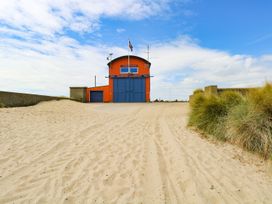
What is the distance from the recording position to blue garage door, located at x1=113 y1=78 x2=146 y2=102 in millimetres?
24703

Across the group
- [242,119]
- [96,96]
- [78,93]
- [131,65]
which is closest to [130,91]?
[131,65]

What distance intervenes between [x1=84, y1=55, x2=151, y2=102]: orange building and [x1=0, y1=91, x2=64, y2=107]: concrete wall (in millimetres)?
10869

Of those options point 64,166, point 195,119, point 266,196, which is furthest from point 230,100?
point 64,166

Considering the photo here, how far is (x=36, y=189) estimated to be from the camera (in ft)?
8.89

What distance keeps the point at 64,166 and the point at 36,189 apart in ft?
2.60

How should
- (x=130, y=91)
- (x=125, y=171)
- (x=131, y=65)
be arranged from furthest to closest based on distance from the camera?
(x=131, y=65), (x=130, y=91), (x=125, y=171)

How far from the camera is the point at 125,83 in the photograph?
24875 mm

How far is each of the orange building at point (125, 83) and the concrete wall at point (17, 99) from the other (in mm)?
10869

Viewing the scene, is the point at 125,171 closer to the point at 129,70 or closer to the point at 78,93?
the point at 78,93

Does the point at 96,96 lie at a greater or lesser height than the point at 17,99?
greater

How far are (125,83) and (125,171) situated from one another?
21791 millimetres

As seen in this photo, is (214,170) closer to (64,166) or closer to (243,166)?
(243,166)

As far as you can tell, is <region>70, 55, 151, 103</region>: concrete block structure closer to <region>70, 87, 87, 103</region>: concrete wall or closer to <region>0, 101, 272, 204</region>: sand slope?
<region>70, 87, 87, 103</region>: concrete wall

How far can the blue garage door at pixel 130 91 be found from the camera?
81.0ft
